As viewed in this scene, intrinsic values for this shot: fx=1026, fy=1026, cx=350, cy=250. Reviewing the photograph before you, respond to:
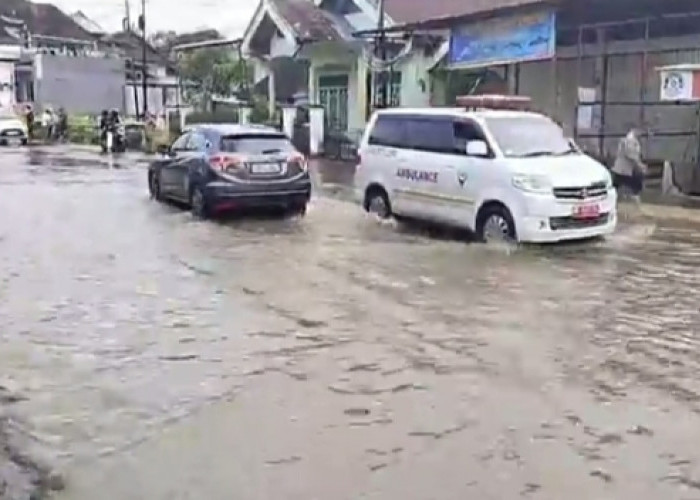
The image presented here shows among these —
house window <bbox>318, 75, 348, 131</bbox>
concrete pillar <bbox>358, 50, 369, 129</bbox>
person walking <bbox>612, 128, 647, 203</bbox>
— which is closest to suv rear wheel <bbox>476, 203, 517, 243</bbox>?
person walking <bbox>612, 128, 647, 203</bbox>

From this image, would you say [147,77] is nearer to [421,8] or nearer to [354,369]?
[421,8]

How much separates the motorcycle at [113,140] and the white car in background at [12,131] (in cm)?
671

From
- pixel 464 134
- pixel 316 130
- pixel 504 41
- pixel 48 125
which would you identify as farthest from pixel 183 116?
pixel 464 134

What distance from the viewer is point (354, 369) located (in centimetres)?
765

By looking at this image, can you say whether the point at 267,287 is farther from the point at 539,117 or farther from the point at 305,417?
the point at 539,117

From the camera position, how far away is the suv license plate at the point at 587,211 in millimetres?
13188

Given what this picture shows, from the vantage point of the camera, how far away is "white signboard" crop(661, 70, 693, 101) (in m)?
18.3

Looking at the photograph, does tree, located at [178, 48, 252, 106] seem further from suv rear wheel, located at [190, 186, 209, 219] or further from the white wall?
suv rear wheel, located at [190, 186, 209, 219]

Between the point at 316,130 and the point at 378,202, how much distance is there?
16.4 metres

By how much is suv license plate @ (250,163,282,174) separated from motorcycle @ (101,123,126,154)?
21.4 meters

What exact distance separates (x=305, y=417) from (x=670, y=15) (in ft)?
54.3

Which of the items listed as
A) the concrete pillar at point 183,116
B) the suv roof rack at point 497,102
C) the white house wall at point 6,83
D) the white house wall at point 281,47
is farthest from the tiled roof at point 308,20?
the white house wall at point 6,83

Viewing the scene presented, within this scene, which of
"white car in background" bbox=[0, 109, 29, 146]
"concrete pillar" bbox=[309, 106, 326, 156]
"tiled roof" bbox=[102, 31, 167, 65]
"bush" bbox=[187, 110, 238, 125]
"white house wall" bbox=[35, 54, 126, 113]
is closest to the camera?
"concrete pillar" bbox=[309, 106, 326, 156]

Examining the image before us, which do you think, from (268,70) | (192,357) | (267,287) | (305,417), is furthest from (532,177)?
(268,70)
